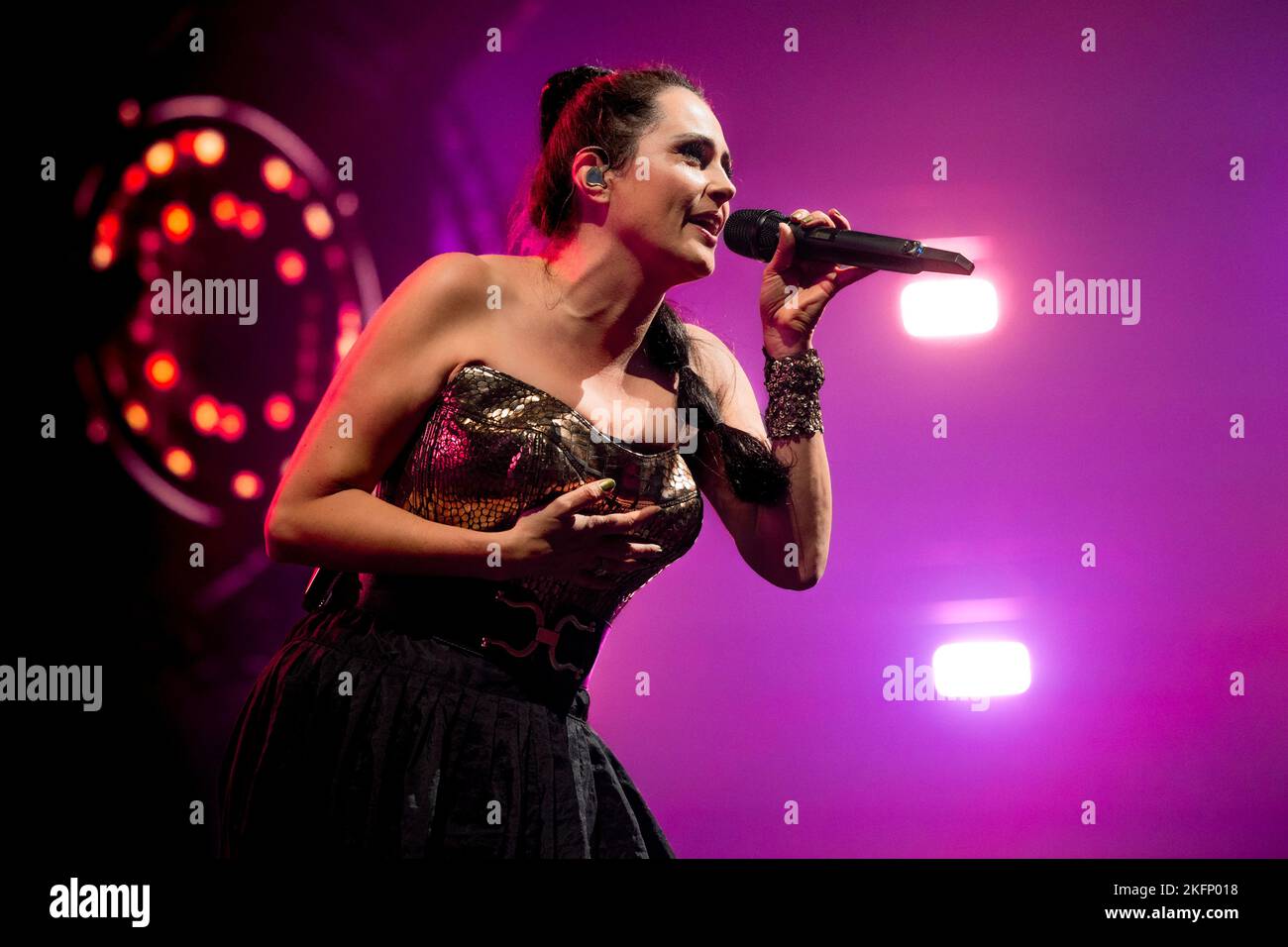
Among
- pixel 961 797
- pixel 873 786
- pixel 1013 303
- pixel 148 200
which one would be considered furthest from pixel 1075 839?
pixel 148 200

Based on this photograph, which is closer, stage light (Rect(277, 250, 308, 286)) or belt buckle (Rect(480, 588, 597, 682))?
belt buckle (Rect(480, 588, 597, 682))

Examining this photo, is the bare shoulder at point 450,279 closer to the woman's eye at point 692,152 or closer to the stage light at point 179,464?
the woman's eye at point 692,152

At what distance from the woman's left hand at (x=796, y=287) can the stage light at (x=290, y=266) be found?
1.18 meters

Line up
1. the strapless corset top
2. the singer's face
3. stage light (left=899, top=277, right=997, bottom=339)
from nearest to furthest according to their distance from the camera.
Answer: the strapless corset top < the singer's face < stage light (left=899, top=277, right=997, bottom=339)

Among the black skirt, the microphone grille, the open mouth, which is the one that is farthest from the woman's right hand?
the microphone grille

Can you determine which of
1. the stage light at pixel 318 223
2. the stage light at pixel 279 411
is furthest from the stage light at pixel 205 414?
the stage light at pixel 318 223

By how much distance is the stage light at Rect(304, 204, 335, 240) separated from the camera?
2432 mm

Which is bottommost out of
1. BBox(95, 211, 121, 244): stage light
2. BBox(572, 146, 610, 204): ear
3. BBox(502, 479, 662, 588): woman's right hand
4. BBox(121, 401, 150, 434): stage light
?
BBox(502, 479, 662, 588): woman's right hand

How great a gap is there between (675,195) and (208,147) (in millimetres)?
1336

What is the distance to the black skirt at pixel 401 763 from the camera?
133 centimetres

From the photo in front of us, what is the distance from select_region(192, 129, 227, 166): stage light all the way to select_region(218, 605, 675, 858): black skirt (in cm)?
140

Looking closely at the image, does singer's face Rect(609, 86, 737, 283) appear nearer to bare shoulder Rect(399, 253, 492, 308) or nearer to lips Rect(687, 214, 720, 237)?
lips Rect(687, 214, 720, 237)

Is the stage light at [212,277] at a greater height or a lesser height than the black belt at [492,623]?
greater

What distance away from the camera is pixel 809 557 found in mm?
1702
